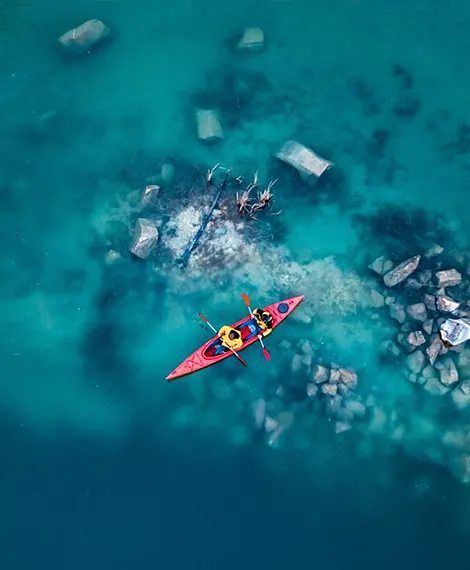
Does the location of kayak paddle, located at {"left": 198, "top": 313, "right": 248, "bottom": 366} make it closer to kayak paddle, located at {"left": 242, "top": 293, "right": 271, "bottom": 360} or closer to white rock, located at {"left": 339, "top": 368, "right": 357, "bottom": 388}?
kayak paddle, located at {"left": 242, "top": 293, "right": 271, "bottom": 360}

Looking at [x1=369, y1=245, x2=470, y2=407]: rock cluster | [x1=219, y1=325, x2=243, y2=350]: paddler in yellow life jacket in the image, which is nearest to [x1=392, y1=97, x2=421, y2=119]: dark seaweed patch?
[x1=369, y1=245, x2=470, y2=407]: rock cluster

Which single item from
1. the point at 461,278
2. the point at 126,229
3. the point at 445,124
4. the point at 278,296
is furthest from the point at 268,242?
the point at 445,124

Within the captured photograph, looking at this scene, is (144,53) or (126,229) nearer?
(126,229)

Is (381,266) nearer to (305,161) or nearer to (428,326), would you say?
(428,326)

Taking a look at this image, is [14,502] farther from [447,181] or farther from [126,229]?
[447,181]

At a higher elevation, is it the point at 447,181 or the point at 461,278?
A: the point at 447,181

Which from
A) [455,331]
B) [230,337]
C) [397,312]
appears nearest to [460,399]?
[455,331]

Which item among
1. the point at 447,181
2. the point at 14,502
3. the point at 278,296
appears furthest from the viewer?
the point at 447,181
